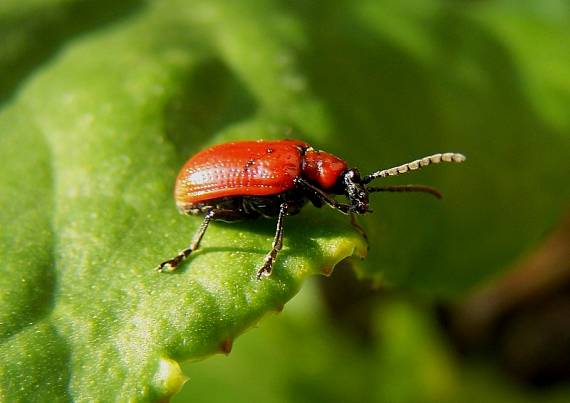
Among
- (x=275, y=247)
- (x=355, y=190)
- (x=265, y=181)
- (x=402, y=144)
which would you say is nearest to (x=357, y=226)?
(x=355, y=190)

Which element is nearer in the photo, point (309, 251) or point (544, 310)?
point (309, 251)

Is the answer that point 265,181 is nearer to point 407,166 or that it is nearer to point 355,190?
point 355,190

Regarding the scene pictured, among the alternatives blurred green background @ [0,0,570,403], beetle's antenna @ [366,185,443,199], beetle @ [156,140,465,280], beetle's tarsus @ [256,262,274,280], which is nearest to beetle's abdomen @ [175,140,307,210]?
beetle @ [156,140,465,280]

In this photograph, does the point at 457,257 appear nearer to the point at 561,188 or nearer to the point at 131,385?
the point at 561,188

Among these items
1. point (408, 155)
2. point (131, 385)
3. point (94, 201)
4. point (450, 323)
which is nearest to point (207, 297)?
point (131, 385)

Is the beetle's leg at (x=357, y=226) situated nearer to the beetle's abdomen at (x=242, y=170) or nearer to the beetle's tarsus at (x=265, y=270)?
the beetle's abdomen at (x=242, y=170)

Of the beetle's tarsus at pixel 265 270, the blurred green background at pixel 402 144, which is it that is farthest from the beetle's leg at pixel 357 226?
the beetle's tarsus at pixel 265 270
